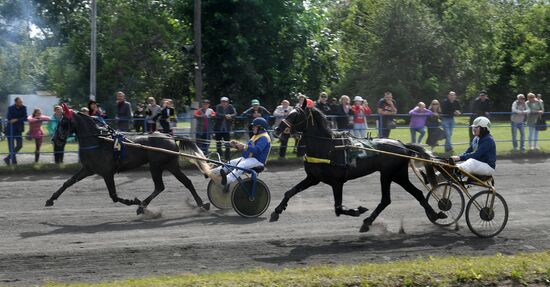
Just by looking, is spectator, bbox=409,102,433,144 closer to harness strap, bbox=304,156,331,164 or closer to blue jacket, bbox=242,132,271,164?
blue jacket, bbox=242,132,271,164

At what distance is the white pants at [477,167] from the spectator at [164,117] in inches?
313

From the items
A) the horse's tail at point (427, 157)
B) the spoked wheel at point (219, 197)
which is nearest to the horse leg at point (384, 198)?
the horse's tail at point (427, 157)

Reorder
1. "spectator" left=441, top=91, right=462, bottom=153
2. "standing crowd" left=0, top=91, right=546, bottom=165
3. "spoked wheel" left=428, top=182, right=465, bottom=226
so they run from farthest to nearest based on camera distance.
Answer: "spectator" left=441, top=91, right=462, bottom=153
"standing crowd" left=0, top=91, right=546, bottom=165
"spoked wheel" left=428, top=182, right=465, bottom=226

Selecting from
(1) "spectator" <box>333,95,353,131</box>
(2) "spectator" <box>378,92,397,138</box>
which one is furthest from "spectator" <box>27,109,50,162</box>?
(2) "spectator" <box>378,92,397,138</box>

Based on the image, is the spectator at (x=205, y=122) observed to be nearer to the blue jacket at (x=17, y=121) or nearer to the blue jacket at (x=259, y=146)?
the blue jacket at (x=17, y=121)

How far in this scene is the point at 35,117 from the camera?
59.3ft

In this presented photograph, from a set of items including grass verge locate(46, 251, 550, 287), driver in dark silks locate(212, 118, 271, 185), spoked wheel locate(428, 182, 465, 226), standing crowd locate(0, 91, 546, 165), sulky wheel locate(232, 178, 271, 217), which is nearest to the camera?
grass verge locate(46, 251, 550, 287)

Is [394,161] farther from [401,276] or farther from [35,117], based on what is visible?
[35,117]

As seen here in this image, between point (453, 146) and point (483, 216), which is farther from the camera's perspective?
point (453, 146)

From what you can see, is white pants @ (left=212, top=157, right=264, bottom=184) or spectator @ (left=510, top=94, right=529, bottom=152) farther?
spectator @ (left=510, top=94, right=529, bottom=152)

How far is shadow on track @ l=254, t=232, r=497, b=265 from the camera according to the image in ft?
32.7

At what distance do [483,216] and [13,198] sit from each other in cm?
811

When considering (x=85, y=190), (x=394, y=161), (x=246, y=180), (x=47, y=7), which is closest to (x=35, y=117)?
(x=85, y=190)

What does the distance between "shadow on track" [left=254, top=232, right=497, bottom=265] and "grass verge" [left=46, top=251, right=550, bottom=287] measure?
3.35ft
